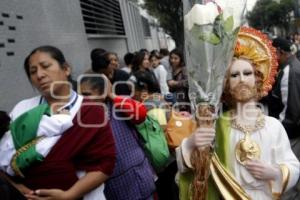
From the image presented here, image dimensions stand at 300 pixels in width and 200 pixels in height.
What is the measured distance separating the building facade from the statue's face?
2.73 metres

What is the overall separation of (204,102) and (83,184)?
0.69 metres

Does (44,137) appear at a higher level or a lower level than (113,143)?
higher

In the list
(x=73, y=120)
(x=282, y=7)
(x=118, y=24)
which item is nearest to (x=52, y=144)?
(x=73, y=120)

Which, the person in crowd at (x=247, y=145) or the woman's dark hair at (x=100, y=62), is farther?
the woman's dark hair at (x=100, y=62)

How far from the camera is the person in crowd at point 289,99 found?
3.99 metres

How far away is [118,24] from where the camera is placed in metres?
14.1

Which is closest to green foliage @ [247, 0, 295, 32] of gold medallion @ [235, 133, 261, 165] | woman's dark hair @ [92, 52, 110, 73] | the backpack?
woman's dark hair @ [92, 52, 110, 73]

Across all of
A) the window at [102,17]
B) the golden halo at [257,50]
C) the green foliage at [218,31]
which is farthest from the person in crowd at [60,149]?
the window at [102,17]

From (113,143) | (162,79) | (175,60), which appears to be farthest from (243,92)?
(162,79)

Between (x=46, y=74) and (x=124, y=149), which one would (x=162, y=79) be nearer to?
(x=124, y=149)

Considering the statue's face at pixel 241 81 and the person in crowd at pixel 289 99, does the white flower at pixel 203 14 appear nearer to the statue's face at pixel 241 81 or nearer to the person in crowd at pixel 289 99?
the statue's face at pixel 241 81

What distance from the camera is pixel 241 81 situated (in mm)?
2256

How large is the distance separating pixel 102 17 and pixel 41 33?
5580 millimetres

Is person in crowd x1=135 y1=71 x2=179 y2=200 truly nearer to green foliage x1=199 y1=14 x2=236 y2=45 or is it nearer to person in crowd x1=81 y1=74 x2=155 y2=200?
person in crowd x1=81 y1=74 x2=155 y2=200
